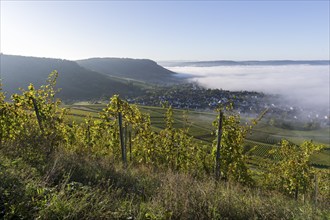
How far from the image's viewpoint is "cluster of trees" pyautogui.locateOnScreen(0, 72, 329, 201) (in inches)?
388

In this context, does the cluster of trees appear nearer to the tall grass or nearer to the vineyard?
the vineyard

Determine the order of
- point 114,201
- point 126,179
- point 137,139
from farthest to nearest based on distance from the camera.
A: point 137,139, point 126,179, point 114,201

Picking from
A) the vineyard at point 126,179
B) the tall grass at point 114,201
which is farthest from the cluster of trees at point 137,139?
the tall grass at point 114,201

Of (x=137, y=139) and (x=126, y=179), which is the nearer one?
(x=126, y=179)

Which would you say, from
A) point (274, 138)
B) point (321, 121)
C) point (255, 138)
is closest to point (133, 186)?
point (255, 138)

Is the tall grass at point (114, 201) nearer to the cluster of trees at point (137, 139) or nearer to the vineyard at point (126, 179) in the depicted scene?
the vineyard at point (126, 179)

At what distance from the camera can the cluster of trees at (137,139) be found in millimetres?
9859

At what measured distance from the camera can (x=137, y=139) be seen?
15.0 m

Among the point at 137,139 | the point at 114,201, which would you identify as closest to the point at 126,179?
the point at 114,201

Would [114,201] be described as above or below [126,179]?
above

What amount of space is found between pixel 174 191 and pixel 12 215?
287cm

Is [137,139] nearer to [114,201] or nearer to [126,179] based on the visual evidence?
[126,179]

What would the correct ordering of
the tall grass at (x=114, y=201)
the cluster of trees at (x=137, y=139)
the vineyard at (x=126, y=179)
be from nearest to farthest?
the tall grass at (x=114, y=201) → the vineyard at (x=126, y=179) → the cluster of trees at (x=137, y=139)

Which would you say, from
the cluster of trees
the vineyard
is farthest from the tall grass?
the cluster of trees
